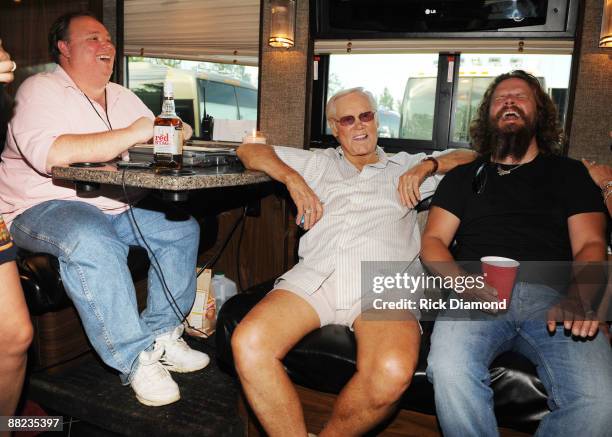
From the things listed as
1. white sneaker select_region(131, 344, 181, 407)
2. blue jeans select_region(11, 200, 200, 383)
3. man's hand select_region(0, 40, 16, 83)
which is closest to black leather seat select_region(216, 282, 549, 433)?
white sneaker select_region(131, 344, 181, 407)

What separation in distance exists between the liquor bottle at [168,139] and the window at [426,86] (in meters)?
2.18

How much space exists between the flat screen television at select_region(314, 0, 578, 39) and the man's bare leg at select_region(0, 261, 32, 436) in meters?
2.61

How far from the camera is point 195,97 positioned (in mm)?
4441

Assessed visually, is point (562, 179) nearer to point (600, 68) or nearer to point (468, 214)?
point (468, 214)

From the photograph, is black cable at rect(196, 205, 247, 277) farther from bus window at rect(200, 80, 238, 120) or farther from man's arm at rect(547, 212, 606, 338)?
bus window at rect(200, 80, 238, 120)

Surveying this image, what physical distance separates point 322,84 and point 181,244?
2342 millimetres

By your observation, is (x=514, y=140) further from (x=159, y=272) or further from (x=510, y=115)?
(x=159, y=272)

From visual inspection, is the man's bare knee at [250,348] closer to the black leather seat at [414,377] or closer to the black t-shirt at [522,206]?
the black leather seat at [414,377]

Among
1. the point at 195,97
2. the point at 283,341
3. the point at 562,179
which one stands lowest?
the point at 283,341

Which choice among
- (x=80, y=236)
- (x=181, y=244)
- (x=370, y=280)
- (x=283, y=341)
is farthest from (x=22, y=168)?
(x=370, y=280)

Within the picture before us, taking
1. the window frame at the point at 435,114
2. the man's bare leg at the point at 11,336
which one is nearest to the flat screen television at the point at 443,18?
the window frame at the point at 435,114

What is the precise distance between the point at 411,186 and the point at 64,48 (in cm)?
162

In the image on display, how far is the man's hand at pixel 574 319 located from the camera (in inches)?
53.2

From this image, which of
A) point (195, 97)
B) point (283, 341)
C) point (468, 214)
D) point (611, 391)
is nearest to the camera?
point (611, 391)
